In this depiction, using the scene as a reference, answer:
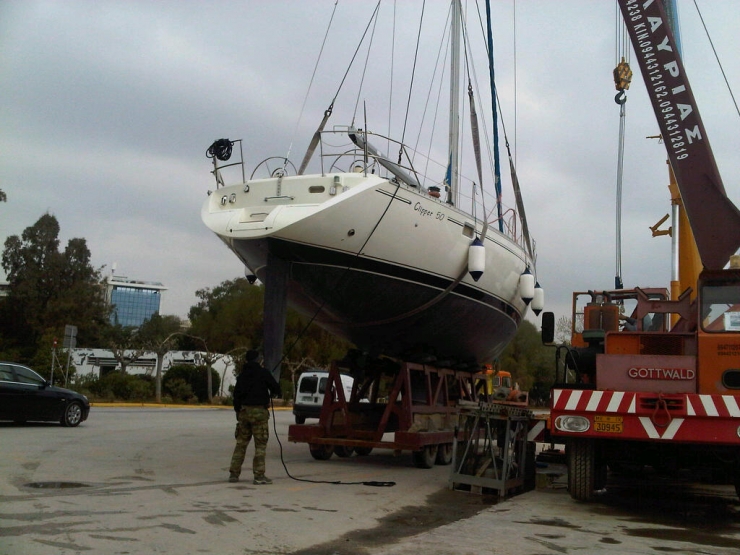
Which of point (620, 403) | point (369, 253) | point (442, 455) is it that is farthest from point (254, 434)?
point (442, 455)

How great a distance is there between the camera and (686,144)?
26.2 ft

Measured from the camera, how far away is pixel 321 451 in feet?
34.7

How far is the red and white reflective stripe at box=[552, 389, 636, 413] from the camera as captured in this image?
6.47 meters

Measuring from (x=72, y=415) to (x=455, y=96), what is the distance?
9.66 metres

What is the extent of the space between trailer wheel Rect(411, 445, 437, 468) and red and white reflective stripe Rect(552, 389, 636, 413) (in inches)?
143

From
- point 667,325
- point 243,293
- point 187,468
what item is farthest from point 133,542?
point 243,293

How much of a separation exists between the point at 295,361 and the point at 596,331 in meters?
26.4

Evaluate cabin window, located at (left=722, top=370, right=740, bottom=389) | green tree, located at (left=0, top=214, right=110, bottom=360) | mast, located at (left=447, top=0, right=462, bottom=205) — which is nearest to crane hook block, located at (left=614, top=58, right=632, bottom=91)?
mast, located at (left=447, top=0, right=462, bottom=205)

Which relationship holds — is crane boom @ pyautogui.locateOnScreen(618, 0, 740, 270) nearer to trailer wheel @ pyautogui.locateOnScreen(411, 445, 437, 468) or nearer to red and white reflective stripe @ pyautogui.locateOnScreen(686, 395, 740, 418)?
red and white reflective stripe @ pyautogui.locateOnScreen(686, 395, 740, 418)

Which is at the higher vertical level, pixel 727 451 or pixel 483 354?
pixel 483 354

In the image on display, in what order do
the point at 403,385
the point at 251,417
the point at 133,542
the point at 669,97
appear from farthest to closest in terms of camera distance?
the point at 403,385 → the point at 669,97 → the point at 251,417 → the point at 133,542

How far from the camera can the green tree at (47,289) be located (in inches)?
1645

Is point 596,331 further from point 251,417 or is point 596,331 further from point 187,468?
point 187,468

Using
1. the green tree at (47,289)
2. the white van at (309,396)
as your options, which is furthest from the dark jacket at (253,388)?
the green tree at (47,289)
